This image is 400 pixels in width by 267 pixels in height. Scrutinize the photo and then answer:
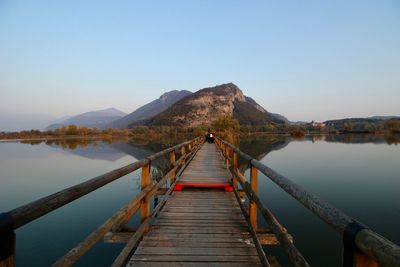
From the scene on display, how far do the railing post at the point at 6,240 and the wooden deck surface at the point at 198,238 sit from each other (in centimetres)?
230

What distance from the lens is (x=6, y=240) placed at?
47.8 inches

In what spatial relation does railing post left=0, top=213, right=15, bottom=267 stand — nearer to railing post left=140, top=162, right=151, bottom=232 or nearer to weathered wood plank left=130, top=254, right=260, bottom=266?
weathered wood plank left=130, top=254, right=260, bottom=266

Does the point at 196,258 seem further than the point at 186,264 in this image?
Yes

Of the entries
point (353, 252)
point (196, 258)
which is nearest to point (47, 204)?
point (353, 252)

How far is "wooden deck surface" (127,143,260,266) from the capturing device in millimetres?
3398

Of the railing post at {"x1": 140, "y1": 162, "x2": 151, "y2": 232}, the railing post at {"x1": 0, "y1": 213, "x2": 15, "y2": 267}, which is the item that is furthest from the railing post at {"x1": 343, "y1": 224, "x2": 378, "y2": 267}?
the railing post at {"x1": 140, "y1": 162, "x2": 151, "y2": 232}

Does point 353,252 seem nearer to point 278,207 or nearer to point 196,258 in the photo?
point 196,258

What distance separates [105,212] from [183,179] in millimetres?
6569

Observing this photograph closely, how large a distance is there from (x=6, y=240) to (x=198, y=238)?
3248mm

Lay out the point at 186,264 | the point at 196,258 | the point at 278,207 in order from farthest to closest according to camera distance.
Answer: the point at 278,207
the point at 196,258
the point at 186,264

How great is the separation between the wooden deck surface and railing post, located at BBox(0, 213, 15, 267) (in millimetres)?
2299

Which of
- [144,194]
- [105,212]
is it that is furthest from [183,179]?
[105,212]

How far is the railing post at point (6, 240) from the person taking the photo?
3.92ft

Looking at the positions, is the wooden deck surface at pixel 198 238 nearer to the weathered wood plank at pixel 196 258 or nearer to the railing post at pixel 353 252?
the weathered wood plank at pixel 196 258
